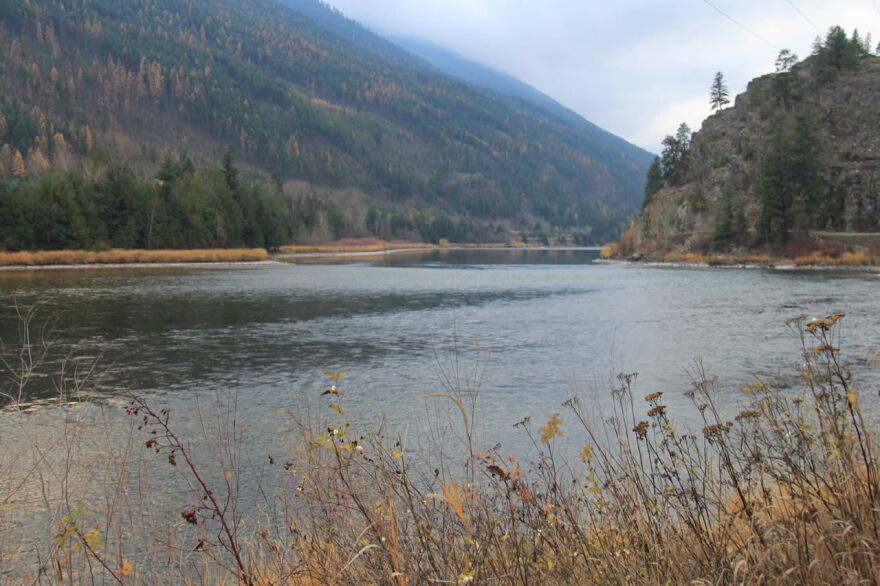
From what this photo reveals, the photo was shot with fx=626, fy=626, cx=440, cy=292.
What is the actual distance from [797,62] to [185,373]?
129 meters

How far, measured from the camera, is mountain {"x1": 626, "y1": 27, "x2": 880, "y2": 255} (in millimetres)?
80250

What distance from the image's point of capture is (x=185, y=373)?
17.5 metres

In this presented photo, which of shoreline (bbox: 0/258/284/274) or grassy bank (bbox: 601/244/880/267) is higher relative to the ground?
grassy bank (bbox: 601/244/880/267)

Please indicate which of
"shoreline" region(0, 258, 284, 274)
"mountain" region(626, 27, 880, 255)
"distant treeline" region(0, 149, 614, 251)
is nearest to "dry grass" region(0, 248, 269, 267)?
"shoreline" region(0, 258, 284, 274)

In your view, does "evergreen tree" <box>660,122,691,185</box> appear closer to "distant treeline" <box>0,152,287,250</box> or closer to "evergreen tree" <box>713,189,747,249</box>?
"evergreen tree" <box>713,189,747,249</box>

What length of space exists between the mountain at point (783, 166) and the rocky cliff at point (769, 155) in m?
0.16

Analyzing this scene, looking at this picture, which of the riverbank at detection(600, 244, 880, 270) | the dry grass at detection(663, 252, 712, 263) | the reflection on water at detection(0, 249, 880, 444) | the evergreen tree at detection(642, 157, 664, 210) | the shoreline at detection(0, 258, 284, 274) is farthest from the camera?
the evergreen tree at detection(642, 157, 664, 210)

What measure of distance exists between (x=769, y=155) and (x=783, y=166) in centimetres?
443

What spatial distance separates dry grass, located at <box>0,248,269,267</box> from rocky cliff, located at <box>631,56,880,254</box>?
209 feet

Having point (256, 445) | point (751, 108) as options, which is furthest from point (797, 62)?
point (256, 445)

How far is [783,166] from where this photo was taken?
80250 millimetres

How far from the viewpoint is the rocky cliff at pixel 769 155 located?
82188 millimetres

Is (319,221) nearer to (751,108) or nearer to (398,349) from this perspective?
(751,108)

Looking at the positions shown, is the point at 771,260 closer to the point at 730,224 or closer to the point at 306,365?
the point at 730,224
